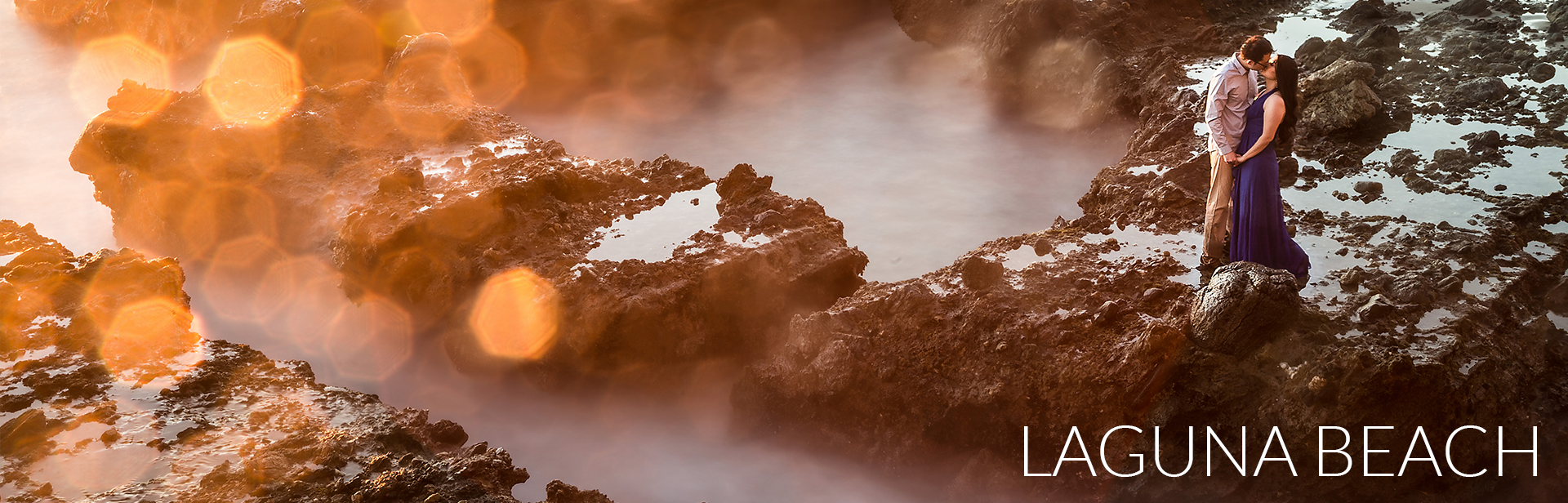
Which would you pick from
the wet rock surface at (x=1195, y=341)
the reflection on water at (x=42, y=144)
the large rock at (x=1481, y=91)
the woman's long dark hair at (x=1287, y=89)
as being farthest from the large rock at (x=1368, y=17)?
the reflection on water at (x=42, y=144)

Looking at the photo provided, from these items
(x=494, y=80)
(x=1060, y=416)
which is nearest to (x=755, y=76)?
(x=494, y=80)

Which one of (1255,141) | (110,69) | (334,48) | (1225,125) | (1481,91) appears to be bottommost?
(1255,141)

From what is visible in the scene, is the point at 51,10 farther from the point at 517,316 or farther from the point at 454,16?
the point at 517,316

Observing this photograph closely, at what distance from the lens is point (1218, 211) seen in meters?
4.53

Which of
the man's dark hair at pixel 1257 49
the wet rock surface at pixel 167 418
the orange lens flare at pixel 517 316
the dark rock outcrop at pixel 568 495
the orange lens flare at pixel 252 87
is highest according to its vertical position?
the orange lens flare at pixel 252 87

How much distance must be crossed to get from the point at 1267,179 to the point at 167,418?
469 cm

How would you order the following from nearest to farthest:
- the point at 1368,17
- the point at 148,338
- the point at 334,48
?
the point at 148,338 → the point at 1368,17 → the point at 334,48

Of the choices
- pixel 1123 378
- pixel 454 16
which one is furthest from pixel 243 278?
pixel 1123 378

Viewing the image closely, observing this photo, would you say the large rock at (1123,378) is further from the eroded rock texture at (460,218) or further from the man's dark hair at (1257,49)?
the man's dark hair at (1257,49)

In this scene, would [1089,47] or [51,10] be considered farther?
[51,10]

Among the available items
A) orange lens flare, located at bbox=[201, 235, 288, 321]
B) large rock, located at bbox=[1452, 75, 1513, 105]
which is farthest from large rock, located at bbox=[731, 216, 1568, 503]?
orange lens flare, located at bbox=[201, 235, 288, 321]

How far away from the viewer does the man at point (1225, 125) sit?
4.23 m

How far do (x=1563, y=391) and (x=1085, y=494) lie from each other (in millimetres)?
1922

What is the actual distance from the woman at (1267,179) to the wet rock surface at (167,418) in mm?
3398
